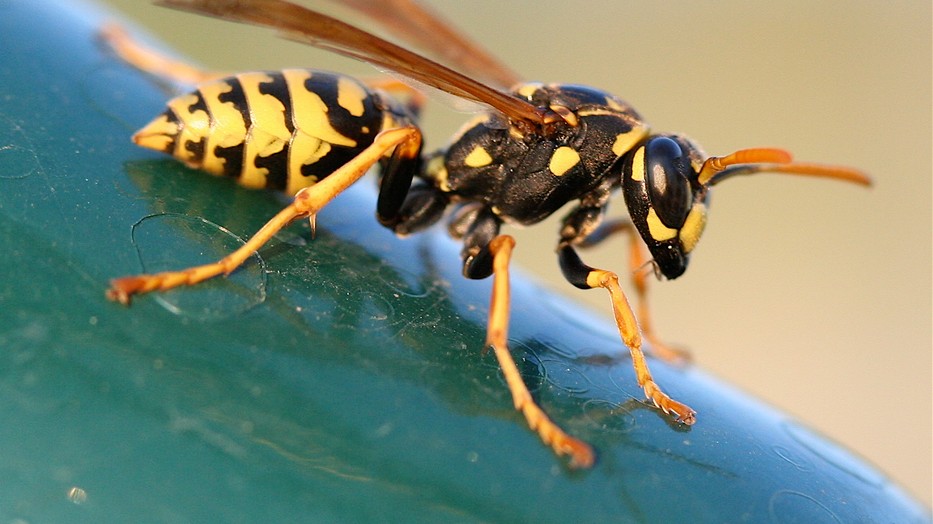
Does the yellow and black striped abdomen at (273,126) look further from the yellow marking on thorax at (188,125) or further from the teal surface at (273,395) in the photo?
the teal surface at (273,395)

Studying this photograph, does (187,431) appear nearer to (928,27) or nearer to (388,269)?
(388,269)

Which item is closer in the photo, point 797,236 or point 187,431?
point 187,431

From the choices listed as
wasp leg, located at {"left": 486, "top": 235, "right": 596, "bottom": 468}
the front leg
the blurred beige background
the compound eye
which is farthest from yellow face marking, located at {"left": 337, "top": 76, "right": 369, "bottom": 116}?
the blurred beige background

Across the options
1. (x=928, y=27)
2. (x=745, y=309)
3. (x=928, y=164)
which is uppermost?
(x=928, y=27)

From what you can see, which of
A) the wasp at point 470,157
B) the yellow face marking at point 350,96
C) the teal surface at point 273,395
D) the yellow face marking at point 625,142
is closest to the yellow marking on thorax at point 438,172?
the wasp at point 470,157


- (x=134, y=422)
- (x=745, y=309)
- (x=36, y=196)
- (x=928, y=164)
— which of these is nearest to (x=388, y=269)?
(x=36, y=196)

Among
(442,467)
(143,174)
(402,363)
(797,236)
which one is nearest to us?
(442,467)

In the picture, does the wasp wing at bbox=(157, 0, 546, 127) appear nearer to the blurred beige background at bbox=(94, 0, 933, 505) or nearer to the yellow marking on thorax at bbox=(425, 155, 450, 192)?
the yellow marking on thorax at bbox=(425, 155, 450, 192)
